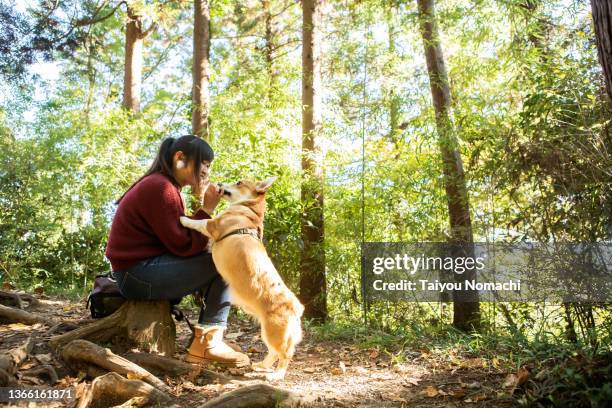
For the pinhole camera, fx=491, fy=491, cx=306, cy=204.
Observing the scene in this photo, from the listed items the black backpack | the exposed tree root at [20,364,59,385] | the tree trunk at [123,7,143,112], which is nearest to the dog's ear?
the black backpack

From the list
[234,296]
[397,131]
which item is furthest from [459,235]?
[234,296]

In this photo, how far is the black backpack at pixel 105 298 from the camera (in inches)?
133

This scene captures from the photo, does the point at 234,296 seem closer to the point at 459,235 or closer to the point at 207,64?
the point at 459,235

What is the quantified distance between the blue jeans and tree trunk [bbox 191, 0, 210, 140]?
287 centimetres

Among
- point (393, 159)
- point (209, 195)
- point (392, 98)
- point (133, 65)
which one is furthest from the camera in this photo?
point (133, 65)

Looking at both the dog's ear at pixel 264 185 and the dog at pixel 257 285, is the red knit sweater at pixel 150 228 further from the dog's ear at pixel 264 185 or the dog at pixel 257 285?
the dog's ear at pixel 264 185

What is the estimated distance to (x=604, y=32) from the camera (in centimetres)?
214

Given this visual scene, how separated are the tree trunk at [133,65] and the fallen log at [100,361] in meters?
7.34

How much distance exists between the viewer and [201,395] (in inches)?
109

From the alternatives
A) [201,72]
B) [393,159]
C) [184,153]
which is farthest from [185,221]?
[201,72]

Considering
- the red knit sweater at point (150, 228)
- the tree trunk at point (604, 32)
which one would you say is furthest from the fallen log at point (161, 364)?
the tree trunk at point (604, 32)

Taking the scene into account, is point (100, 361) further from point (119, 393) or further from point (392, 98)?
point (392, 98)

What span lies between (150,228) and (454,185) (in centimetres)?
300

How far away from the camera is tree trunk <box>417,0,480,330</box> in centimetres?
471
